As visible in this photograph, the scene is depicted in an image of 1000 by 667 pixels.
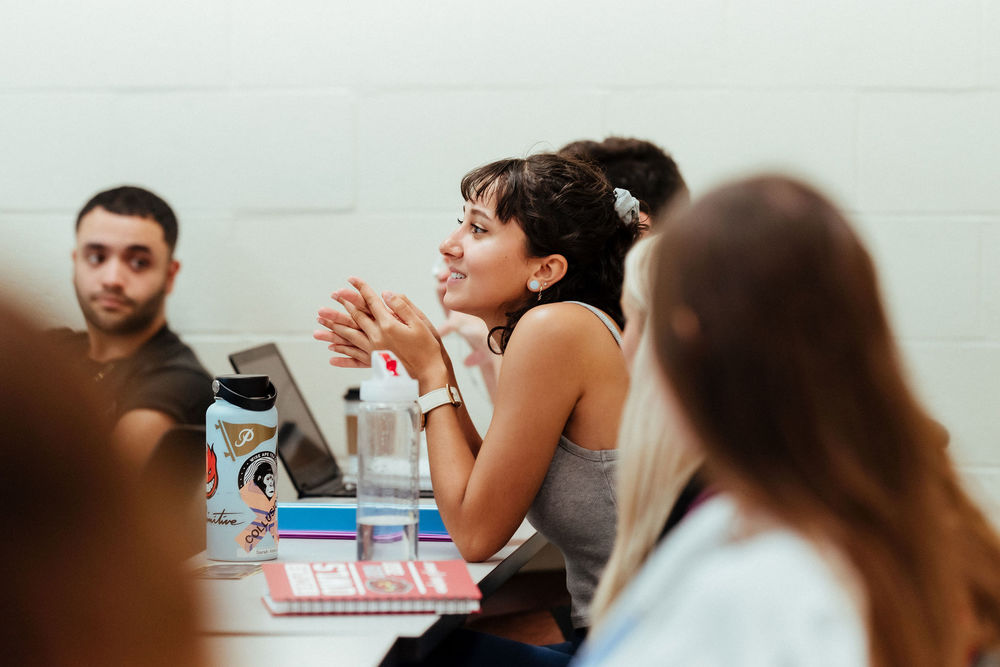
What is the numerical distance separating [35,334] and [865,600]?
1.41 feet

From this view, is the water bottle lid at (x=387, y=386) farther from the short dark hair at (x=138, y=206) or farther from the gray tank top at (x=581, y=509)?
the short dark hair at (x=138, y=206)

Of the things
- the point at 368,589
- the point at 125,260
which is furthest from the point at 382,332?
the point at 125,260

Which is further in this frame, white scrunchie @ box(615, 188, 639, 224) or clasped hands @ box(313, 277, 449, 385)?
white scrunchie @ box(615, 188, 639, 224)

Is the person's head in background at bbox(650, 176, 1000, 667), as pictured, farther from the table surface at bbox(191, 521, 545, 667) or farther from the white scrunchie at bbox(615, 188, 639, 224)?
the white scrunchie at bbox(615, 188, 639, 224)

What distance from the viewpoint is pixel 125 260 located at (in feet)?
7.91

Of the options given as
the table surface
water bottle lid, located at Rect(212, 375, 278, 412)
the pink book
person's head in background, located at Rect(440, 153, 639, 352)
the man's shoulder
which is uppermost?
person's head in background, located at Rect(440, 153, 639, 352)

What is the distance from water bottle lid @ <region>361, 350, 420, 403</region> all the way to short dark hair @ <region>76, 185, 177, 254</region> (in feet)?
4.73

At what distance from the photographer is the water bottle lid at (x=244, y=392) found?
1213 mm

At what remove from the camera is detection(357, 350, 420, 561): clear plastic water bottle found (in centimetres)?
120

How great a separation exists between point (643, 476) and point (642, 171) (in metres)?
1.38

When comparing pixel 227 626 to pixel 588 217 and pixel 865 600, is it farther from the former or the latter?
pixel 588 217

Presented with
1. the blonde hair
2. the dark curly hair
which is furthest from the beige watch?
the blonde hair

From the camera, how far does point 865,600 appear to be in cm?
55

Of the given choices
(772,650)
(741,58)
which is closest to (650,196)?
(741,58)
